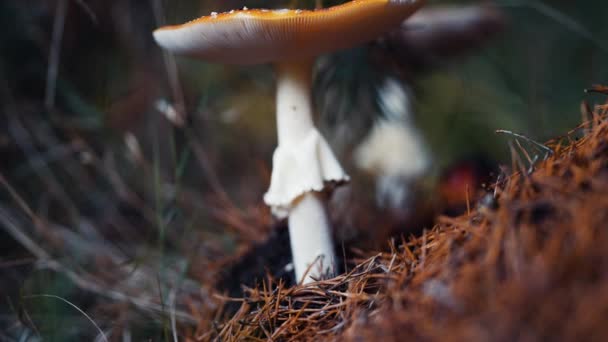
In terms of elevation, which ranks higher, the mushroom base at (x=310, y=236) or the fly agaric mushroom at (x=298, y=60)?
the fly agaric mushroom at (x=298, y=60)

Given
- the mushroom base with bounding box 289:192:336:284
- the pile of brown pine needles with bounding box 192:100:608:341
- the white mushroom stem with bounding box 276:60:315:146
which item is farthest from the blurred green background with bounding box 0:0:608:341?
the pile of brown pine needles with bounding box 192:100:608:341

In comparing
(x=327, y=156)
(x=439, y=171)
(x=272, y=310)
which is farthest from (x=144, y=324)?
(x=439, y=171)

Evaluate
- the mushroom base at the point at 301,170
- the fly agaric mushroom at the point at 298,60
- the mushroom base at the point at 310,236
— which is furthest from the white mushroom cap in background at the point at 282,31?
the mushroom base at the point at 310,236

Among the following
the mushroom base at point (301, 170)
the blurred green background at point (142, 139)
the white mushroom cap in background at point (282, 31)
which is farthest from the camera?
the blurred green background at point (142, 139)

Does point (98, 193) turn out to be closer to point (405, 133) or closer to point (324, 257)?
point (324, 257)

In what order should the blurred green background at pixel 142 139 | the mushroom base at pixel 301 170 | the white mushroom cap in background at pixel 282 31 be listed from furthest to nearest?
1. the blurred green background at pixel 142 139
2. the mushroom base at pixel 301 170
3. the white mushroom cap in background at pixel 282 31

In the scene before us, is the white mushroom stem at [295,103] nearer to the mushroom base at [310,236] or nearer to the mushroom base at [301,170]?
the mushroom base at [301,170]

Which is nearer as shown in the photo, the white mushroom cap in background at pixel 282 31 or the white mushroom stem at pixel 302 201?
the white mushroom cap in background at pixel 282 31

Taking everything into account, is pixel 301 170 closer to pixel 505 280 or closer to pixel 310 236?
pixel 310 236
